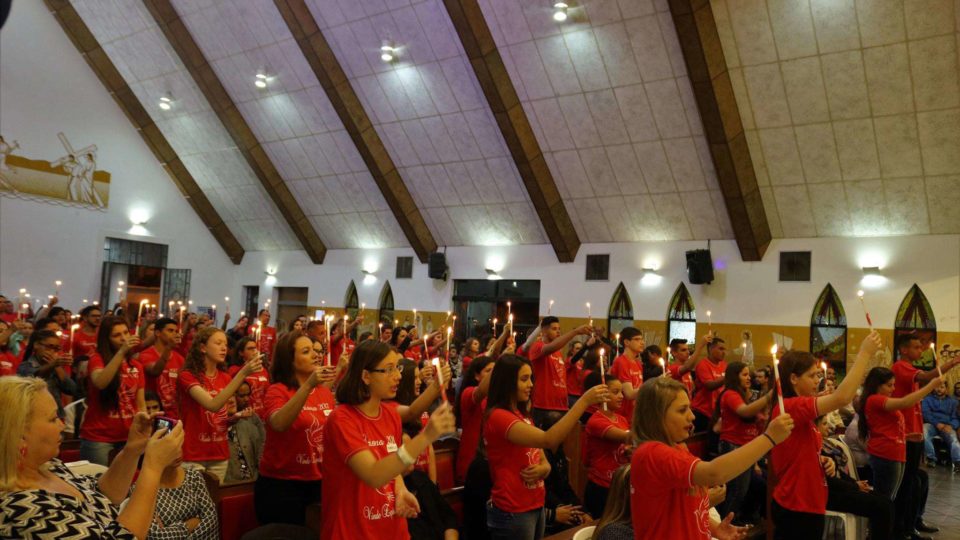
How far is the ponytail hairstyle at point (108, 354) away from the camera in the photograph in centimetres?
491

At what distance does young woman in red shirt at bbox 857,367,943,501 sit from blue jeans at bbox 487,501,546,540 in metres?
3.55

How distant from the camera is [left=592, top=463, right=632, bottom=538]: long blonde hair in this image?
3.25 meters

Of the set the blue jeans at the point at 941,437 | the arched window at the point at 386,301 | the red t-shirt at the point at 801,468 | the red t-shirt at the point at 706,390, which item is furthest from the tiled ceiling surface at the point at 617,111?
the red t-shirt at the point at 801,468

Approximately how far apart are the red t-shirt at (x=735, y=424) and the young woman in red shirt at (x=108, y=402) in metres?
4.58

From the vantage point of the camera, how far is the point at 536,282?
1580 cm

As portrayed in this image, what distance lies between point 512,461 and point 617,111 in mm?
9704

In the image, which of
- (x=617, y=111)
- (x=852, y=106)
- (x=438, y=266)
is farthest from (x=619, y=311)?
(x=852, y=106)

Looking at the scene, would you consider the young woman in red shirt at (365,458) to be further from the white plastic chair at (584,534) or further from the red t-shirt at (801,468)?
the red t-shirt at (801,468)

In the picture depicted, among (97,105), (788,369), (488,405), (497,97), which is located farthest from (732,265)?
(97,105)

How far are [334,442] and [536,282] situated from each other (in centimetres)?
1297

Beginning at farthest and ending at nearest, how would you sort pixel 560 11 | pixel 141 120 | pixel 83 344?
1. pixel 141 120
2. pixel 560 11
3. pixel 83 344

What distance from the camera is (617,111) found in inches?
491

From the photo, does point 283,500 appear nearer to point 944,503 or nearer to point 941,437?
point 944,503

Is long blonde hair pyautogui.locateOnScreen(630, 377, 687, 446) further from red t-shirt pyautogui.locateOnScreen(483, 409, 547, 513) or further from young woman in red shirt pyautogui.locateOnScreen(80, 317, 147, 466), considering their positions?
young woman in red shirt pyautogui.locateOnScreen(80, 317, 147, 466)
